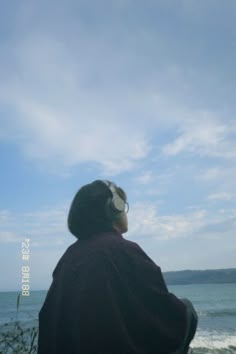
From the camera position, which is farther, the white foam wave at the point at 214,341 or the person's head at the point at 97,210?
the white foam wave at the point at 214,341

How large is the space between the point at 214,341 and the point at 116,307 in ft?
55.6

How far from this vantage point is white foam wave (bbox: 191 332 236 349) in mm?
16391

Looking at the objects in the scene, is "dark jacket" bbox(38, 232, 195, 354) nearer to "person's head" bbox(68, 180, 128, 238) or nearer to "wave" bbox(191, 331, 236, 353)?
"person's head" bbox(68, 180, 128, 238)

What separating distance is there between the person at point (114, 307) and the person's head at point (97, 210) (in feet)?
0.34

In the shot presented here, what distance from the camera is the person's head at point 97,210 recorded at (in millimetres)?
2998

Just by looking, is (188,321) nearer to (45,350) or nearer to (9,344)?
(45,350)

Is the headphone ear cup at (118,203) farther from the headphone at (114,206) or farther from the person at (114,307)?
the person at (114,307)

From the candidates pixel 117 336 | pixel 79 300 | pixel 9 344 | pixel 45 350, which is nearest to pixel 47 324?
pixel 45 350

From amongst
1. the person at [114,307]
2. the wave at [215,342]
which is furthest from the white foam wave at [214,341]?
the person at [114,307]

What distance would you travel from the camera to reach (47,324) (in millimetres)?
2947

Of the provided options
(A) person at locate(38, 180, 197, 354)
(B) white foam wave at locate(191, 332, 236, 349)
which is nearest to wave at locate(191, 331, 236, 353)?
(B) white foam wave at locate(191, 332, 236, 349)

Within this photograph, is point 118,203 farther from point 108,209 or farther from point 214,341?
point 214,341

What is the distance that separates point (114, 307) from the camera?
2.61 m

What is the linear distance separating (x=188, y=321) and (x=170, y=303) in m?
0.18
